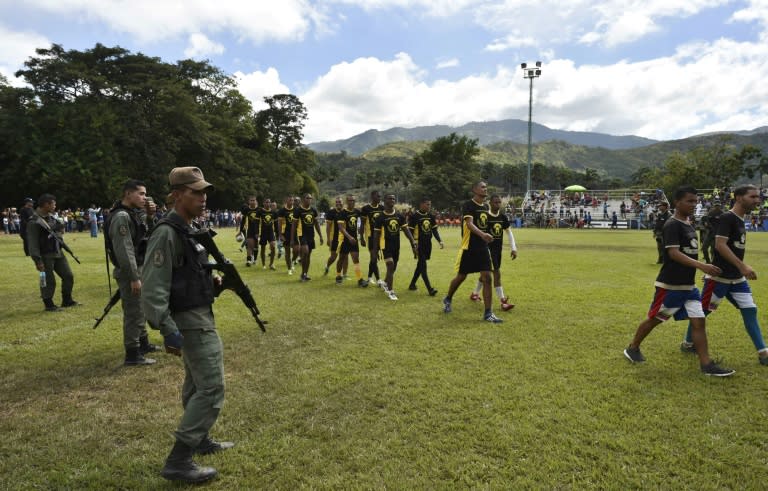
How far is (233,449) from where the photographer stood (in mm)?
3719

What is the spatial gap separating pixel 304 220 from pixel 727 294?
30.5 feet

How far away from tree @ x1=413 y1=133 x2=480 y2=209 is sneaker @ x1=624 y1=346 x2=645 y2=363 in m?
65.0

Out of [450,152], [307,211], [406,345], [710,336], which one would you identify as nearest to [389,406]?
[406,345]

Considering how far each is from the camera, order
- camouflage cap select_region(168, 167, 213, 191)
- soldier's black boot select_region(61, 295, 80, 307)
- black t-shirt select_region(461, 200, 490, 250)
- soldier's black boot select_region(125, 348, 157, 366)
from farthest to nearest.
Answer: soldier's black boot select_region(61, 295, 80, 307) < black t-shirt select_region(461, 200, 490, 250) < soldier's black boot select_region(125, 348, 157, 366) < camouflage cap select_region(168, 167, 213, 191)

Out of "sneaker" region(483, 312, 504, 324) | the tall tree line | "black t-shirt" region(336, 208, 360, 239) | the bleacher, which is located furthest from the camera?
the bleacher

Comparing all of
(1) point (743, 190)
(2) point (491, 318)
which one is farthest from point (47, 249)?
(1) point (743, 190)

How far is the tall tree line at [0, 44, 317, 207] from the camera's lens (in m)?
37.9

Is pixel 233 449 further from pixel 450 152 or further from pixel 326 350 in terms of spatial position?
pixel 450 152

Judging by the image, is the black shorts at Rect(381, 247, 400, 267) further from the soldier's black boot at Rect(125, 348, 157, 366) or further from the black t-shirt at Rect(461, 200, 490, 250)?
the soldier's black boot at Rect(125, 348, 157, 366)

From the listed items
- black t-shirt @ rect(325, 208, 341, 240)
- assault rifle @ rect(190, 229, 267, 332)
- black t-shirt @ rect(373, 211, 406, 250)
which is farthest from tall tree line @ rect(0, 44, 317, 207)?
assault rifle @ rect(190, 229, 267, 332)

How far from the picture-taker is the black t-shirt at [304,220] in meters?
12.1

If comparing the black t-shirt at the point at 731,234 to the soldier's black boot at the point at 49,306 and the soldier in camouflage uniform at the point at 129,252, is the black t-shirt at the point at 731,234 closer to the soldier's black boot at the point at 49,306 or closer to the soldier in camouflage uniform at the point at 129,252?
the soldier in camouflage uniform at the point at 129,252

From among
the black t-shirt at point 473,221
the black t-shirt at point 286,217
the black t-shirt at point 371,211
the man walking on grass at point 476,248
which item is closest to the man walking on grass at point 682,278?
the man walking on grass at point 476,248

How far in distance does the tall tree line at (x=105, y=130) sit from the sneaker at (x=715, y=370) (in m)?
43.2
